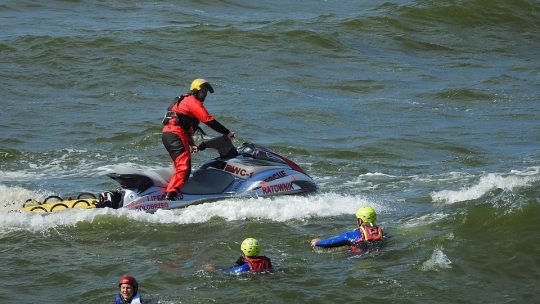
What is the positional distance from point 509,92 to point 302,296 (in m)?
15.5

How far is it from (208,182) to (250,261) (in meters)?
3.31

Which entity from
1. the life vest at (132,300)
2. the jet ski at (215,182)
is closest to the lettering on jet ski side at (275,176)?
the jet ski at (215,182)

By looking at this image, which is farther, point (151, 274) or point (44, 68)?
point (44, 68)

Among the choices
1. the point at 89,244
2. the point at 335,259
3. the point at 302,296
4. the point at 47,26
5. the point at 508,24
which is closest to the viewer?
the point at 302,296

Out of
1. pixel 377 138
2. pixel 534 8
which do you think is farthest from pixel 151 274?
pixel 534 8

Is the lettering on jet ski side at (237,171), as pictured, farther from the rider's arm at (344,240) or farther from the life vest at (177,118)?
the rider's arm at (344,240)

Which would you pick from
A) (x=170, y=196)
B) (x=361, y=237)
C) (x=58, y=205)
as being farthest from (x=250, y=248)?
(x=58, y=205)

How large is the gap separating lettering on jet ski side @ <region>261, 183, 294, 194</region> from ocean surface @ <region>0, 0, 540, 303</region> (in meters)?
0.14

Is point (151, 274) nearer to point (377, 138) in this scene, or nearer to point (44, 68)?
point (377, 138)

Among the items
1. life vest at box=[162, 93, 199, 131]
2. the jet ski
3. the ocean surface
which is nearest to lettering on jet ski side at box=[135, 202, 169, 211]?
the jet ski

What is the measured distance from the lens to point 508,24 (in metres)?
33.0

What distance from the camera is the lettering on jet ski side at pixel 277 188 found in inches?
562

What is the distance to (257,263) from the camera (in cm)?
1106

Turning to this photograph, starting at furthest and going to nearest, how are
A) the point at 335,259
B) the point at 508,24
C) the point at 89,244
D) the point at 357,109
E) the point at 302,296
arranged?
1. the point at 508,24
2. the point at 357,109
3. the point at 89,244
4. the point at 335,259
5. the point at 302,296
